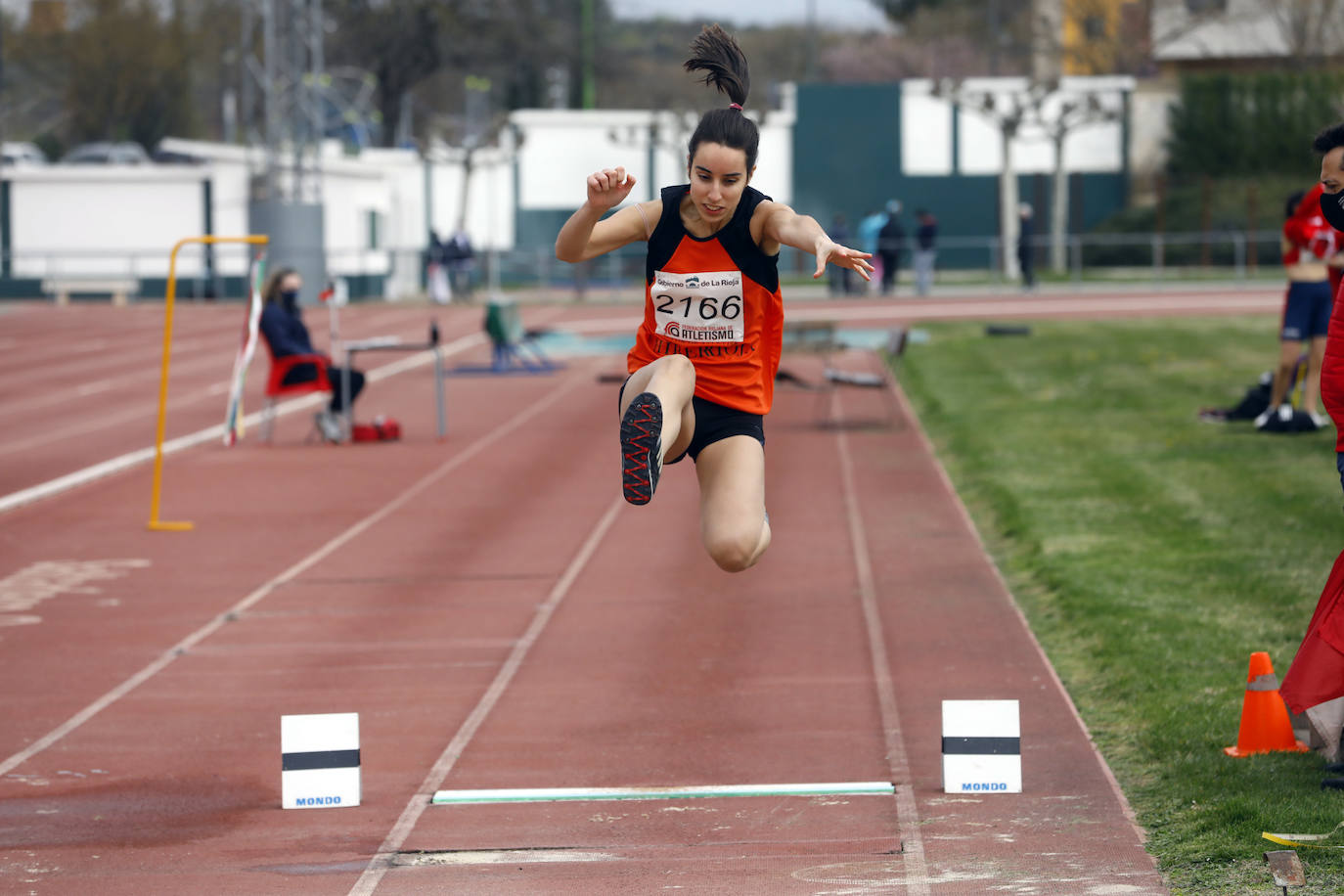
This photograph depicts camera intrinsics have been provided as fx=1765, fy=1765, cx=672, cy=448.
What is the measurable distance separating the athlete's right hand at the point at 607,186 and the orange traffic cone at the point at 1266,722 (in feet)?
9.49

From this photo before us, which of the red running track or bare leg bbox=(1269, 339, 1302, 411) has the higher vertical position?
bare leg bbox=(1269, 339, 1302, 411)

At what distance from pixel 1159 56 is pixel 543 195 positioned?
67.2 feet

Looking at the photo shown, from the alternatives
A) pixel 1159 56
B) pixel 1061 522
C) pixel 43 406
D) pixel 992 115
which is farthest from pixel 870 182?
pixel 1061 522

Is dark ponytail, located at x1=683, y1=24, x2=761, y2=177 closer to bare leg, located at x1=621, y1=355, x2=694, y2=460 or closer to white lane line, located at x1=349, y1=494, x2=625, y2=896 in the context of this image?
bare leg, located at x1=621, y1=355, x2=694, y2=460

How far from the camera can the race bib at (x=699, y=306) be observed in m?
5.79

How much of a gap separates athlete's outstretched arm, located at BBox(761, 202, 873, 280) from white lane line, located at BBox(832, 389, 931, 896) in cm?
186

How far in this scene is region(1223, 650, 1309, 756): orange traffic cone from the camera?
21.1ft

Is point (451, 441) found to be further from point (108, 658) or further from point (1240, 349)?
point (1240, 349)

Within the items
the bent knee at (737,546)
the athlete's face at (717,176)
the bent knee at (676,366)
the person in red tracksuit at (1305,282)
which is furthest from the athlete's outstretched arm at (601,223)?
the person in red tracksuit at (1305,282)

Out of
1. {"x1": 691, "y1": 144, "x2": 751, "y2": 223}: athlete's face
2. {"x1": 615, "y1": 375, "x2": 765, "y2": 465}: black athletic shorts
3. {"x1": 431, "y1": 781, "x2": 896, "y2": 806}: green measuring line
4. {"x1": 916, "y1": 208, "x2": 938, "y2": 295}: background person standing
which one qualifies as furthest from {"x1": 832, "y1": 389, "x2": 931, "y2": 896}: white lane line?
{"x1": 916, "y1": 208, "x2": 938, "y2": 295}: background person standing

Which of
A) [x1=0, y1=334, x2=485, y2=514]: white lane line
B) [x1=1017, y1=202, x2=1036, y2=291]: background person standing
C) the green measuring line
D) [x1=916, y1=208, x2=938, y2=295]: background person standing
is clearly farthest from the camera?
[x1=916, y1=208, x2=938, y2=295]: background person standing

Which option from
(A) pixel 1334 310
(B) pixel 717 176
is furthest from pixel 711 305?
(A) pixel 1334 310

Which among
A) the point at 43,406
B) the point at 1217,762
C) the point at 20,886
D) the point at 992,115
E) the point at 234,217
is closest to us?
the point at 20,886

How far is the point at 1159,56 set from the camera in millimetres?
56125
